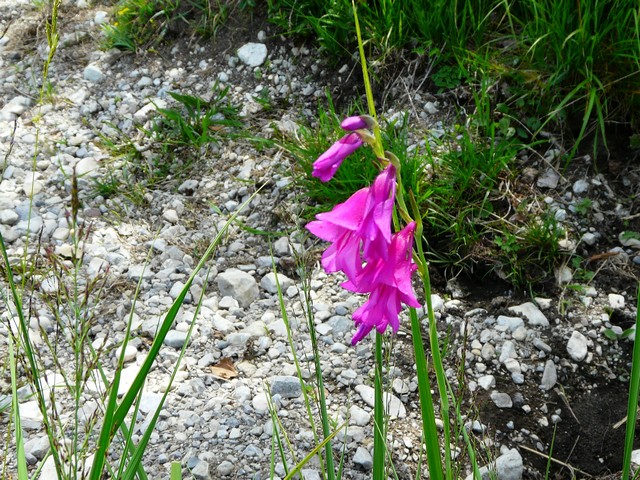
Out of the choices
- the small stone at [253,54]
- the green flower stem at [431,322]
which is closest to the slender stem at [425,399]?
the green flower stem at [431,322]

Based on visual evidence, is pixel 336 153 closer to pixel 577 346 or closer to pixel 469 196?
pixel 577 346

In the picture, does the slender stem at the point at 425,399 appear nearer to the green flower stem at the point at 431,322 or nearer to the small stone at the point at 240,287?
the green flower stem at the point at 431,322

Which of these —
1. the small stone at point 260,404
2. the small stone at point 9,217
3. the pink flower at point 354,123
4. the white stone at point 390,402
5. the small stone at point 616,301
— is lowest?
the small stone at point 616,301

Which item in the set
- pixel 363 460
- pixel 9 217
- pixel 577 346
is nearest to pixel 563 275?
pixel 577 346

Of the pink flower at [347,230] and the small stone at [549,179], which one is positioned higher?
the pink flower at [347,230]

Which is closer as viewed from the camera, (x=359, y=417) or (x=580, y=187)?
(x=359, y=417)
